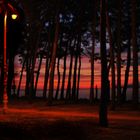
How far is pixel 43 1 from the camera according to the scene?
5012 cm

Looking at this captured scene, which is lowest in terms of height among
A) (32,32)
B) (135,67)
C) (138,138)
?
(138,138)

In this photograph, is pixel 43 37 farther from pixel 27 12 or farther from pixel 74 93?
pixel 27 12

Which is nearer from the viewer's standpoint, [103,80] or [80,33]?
[103,80]

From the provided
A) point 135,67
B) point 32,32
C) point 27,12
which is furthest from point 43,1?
point 135,67

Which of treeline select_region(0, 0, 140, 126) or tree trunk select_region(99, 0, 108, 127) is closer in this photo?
tree trunk select_region(99, 0, 108, 127)

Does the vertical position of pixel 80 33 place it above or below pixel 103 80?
above

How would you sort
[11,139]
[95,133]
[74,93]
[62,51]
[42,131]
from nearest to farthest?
[11,139] → [42,131] → [95,133] → [74,93] → [62,51]

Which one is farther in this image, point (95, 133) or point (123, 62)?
point (123, 62)

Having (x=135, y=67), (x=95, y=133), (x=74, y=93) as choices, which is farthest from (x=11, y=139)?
(x=74, y=93)

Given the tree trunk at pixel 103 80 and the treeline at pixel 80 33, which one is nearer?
the tree trunk at pixel 103 80

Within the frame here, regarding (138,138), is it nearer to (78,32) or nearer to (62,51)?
(78,32)

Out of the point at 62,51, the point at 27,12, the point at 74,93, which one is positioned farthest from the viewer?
the point at 62,51

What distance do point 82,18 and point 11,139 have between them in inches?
1698

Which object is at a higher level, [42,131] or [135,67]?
[135,67]
